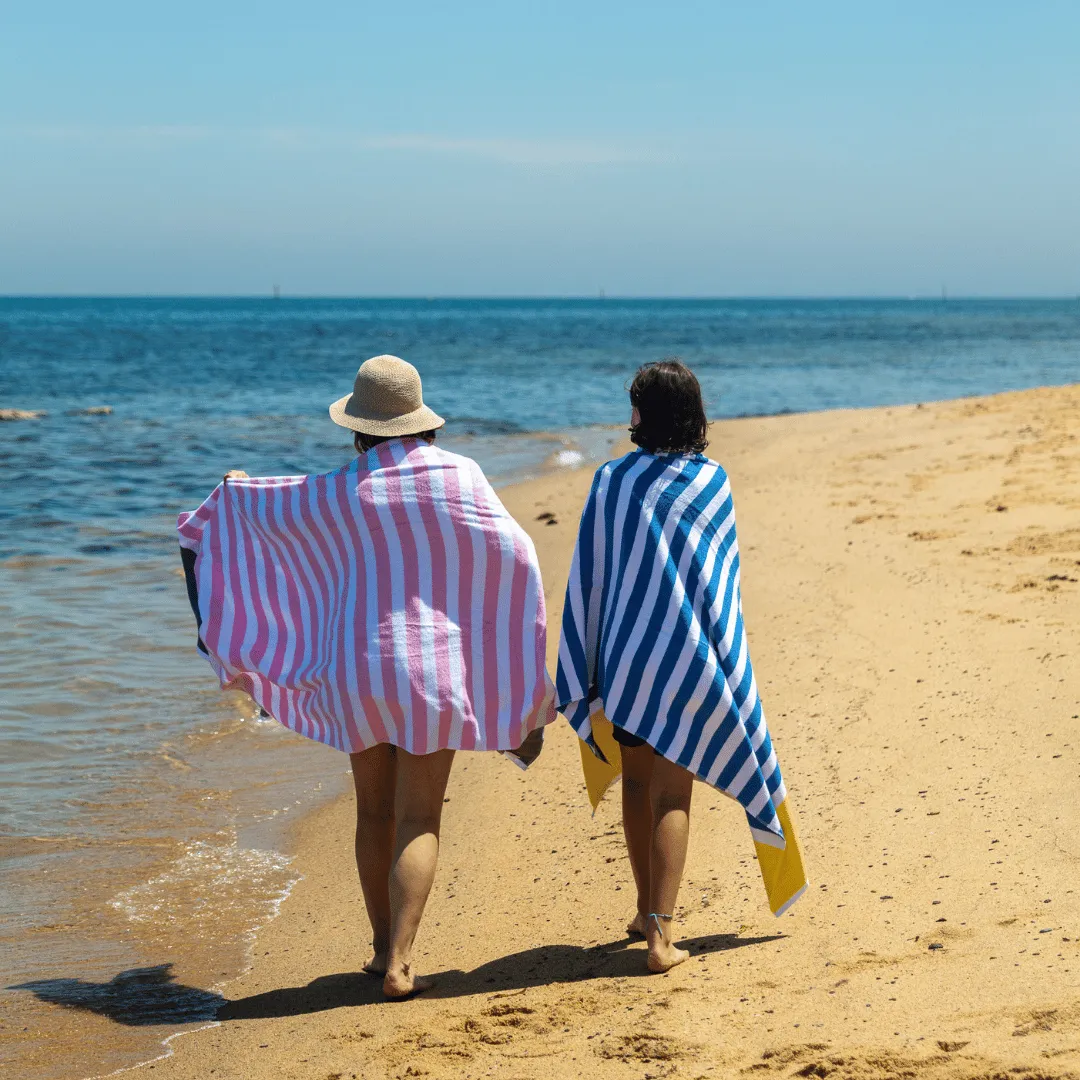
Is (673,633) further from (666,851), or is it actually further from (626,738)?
(666,851)

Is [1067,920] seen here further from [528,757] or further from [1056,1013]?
[528,757]

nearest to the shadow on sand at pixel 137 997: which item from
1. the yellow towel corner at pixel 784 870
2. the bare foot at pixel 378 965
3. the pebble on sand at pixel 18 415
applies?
the bare foot at pixel 378 965

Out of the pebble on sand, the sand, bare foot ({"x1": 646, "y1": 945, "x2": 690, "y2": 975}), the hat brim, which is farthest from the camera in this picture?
the pebble on sand

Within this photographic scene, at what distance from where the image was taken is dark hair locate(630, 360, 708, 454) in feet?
11.3

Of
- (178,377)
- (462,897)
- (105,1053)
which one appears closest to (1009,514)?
(462,897)

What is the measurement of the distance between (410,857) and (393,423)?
4.00 ft

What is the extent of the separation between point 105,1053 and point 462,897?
1.30 meters

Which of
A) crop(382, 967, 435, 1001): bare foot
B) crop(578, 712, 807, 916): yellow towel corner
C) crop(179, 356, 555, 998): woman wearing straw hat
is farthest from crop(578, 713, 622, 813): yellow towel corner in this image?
crop(382, 967, 435, 1001): bare foot

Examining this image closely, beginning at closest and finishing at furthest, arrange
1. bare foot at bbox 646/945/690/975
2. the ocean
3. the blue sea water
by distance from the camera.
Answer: bare foot at bbox 646/945/690/975, the ocean, the blue sea water

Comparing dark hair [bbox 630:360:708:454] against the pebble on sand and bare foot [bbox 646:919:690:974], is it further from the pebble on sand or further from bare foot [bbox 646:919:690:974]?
the pebble on sand

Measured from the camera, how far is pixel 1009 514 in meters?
8.40

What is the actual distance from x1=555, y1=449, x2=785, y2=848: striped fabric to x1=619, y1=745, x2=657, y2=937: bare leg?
0.17 meters

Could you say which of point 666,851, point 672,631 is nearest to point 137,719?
point 666,851

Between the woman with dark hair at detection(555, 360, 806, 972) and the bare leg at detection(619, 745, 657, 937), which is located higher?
the woman with dark hair at detection(555, 360, 806, 972)
